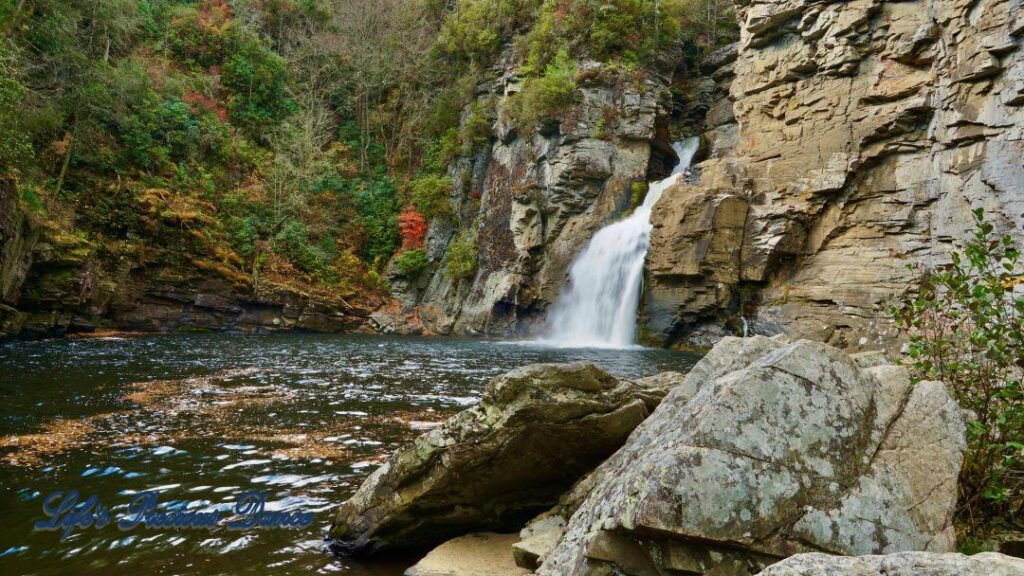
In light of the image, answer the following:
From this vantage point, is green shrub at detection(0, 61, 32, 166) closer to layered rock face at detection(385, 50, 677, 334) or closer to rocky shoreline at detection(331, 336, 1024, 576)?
layered rock face at detection(385, 50, 677, 334)

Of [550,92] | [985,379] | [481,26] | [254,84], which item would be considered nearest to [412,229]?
[550,92]

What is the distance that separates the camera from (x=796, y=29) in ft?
66.1

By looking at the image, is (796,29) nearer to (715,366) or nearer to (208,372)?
(715,366)

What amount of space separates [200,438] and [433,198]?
26658mm

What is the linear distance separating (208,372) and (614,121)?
2019 centimetres

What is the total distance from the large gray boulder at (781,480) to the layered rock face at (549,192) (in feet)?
75.4

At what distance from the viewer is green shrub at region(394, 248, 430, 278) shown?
31.4 metres

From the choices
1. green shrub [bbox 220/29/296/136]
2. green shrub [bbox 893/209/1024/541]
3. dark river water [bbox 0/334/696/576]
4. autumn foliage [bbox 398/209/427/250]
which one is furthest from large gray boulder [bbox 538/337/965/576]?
green shrub [bbox 220/29/296/136]

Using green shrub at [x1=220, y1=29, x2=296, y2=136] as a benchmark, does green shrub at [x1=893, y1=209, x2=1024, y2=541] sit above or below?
below

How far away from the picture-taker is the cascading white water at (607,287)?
23453 millimetres

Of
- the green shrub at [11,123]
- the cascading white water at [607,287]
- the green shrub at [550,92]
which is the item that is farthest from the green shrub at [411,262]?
the green shrub at [11,123]

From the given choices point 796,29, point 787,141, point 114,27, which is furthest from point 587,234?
point 114,27

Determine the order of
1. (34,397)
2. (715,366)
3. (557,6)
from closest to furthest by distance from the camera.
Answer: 1. (715,366)
2. (34,397)
3. (557,6)

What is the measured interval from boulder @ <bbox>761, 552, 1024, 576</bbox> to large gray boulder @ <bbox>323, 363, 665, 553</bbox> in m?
2.98
